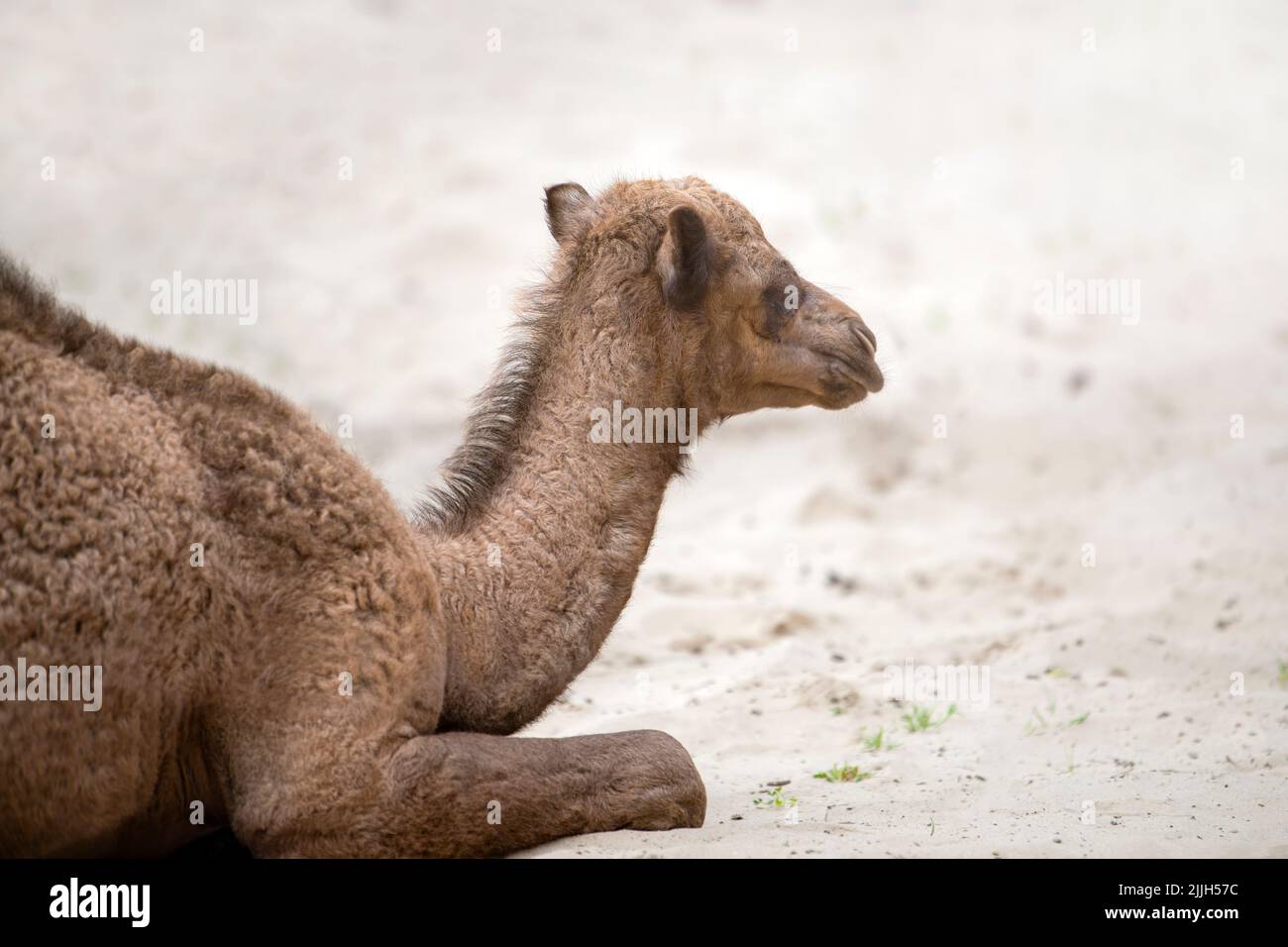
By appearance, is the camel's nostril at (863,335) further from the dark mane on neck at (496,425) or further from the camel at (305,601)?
the dark mane on neck at (496,425)

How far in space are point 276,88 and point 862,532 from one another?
374 inches

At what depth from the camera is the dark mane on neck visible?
5977 mm

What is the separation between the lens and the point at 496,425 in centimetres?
606

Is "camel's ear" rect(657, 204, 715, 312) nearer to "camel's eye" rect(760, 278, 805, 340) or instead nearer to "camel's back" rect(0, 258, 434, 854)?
"camel's eye" rect(760, 278, 805, 340)

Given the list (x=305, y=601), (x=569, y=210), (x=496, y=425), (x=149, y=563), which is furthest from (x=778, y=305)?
(x=149, y=563)

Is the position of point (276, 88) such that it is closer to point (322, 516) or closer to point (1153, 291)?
point (1153, 291)

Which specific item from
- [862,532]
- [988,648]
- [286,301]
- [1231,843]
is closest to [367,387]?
[286,301]

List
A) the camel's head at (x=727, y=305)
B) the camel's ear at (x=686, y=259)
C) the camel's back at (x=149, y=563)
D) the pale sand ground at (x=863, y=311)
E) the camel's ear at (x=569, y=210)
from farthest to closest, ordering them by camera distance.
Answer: the pale sand ground at (x=863, y=311)
the camel's ear at (x=569, y=210)
the camel's head at (x=727, y=305)
the camel's ear at (x=686, y=259)
the camel's back at (x=149, y=563)

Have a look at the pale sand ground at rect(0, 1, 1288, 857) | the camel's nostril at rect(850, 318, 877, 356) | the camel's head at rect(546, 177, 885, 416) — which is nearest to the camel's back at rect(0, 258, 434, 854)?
the pale sand ground at rect(0, 1, 1288, 857)

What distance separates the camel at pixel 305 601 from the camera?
4.95m

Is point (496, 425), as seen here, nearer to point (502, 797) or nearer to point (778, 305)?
point (778, 305)

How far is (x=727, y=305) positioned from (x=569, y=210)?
77 centimetres

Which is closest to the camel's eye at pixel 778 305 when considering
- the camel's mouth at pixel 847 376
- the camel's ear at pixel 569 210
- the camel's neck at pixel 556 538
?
the camel's mouth at pixel 847 376

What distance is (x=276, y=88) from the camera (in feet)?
58.5
